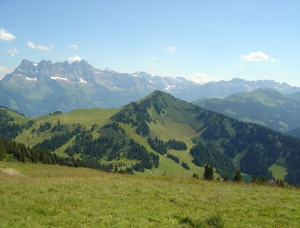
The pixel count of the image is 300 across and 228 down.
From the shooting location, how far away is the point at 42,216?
16516mm

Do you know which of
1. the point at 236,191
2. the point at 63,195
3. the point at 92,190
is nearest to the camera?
the point at 63,195

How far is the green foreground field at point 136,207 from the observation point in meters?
16.1

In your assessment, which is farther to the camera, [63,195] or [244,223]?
[63,195]

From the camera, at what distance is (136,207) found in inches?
760

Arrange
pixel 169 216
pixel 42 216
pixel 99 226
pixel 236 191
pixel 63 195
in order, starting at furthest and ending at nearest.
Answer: pixel 236 191, pixel 63 195, pixel 169 216, pixel 42 216, pixel 99 226

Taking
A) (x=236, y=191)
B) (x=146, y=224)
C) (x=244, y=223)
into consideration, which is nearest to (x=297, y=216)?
(x=244, y=223)

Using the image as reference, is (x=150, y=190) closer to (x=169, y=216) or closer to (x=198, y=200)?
(x=198, y=200)

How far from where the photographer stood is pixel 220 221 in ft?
52.7

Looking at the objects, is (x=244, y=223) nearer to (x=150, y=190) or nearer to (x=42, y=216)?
(x=150, y=190)

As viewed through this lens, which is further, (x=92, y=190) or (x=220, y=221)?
(x=92, y=190)

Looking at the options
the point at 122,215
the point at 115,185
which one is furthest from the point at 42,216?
the point at 115,185

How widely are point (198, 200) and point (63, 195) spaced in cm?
1280

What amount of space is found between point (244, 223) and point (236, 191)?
35.6 feet

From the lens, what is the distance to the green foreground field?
16.1 meters
